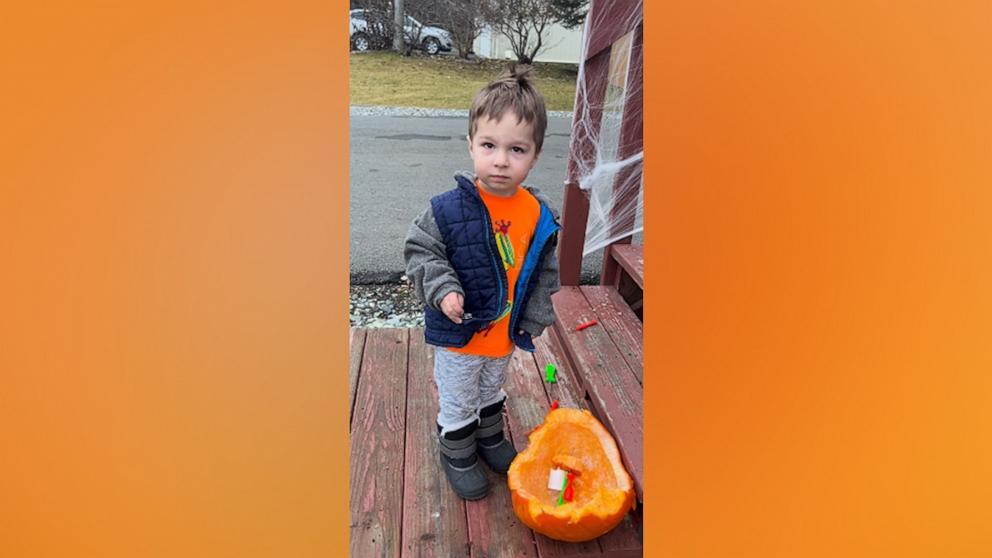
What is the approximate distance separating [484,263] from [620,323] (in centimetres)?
109

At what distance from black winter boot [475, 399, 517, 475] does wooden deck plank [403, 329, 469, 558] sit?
148 mm

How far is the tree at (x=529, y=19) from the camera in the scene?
14.2 feet

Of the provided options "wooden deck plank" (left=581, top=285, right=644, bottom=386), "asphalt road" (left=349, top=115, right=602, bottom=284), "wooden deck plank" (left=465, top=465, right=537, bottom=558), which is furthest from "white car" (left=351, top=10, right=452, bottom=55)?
"wooden deck plank" (left=465, top=465, right=537, bottom=558)

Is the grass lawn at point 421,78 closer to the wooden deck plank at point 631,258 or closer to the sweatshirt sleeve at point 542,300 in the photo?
the wooden deck plank at point 631,258

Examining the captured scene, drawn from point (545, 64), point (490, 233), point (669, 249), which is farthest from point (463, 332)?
point (545, 64)

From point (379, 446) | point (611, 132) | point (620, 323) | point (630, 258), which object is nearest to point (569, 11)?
point (611, 132)

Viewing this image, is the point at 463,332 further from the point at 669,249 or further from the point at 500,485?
the point at 669,249

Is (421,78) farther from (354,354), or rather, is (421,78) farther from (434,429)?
(434,429)

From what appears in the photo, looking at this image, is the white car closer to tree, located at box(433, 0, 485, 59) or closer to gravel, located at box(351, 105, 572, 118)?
tree, located at box(433, 0, 485, 59)

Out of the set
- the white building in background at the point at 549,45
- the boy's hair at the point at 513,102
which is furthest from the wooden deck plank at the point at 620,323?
the white building in background at the point at 549,45

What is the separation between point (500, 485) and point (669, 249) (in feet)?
3.72

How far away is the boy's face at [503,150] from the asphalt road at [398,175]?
173cm

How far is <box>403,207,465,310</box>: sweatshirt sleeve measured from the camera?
1.66 m

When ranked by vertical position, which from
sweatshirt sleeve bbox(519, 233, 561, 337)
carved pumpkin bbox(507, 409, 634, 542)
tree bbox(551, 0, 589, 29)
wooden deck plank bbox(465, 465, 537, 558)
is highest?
tree bbox(551, 0, 589, 29)
